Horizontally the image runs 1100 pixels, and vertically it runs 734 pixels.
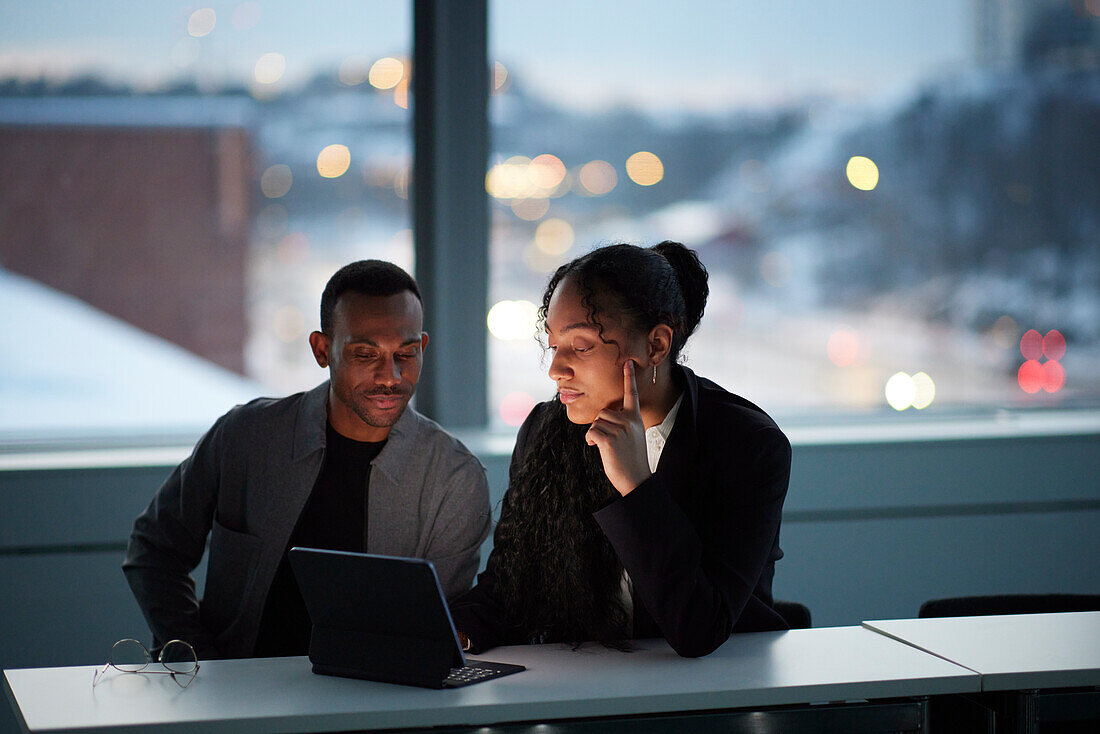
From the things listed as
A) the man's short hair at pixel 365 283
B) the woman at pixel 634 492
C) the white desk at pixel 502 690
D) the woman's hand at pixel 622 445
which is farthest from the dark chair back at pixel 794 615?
the man's short hair at pixel 365 283

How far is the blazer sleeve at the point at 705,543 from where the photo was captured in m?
1.96

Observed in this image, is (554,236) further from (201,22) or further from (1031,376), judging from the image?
(1031,376)

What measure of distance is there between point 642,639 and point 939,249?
8.49ft

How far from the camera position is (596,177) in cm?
395

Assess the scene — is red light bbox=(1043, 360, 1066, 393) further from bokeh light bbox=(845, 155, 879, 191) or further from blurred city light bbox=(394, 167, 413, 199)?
blurred city light bbox=(394, 167, 413, 199)

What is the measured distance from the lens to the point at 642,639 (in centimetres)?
213

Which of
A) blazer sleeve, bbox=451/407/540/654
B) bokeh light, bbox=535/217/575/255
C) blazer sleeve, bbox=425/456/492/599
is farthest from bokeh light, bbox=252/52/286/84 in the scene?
blazer sleeve, bbox=451/407/540/654

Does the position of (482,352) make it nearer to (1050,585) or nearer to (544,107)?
(544,107)

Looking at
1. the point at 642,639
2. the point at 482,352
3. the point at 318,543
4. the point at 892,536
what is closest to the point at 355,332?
the point at 318,543

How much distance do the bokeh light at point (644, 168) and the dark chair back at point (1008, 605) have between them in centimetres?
197

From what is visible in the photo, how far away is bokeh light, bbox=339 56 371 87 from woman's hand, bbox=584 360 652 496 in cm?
205

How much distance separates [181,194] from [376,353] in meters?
1.54

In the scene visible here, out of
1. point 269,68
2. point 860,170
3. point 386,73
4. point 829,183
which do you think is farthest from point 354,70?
point 860,170

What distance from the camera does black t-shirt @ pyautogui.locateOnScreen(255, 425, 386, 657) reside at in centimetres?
241
